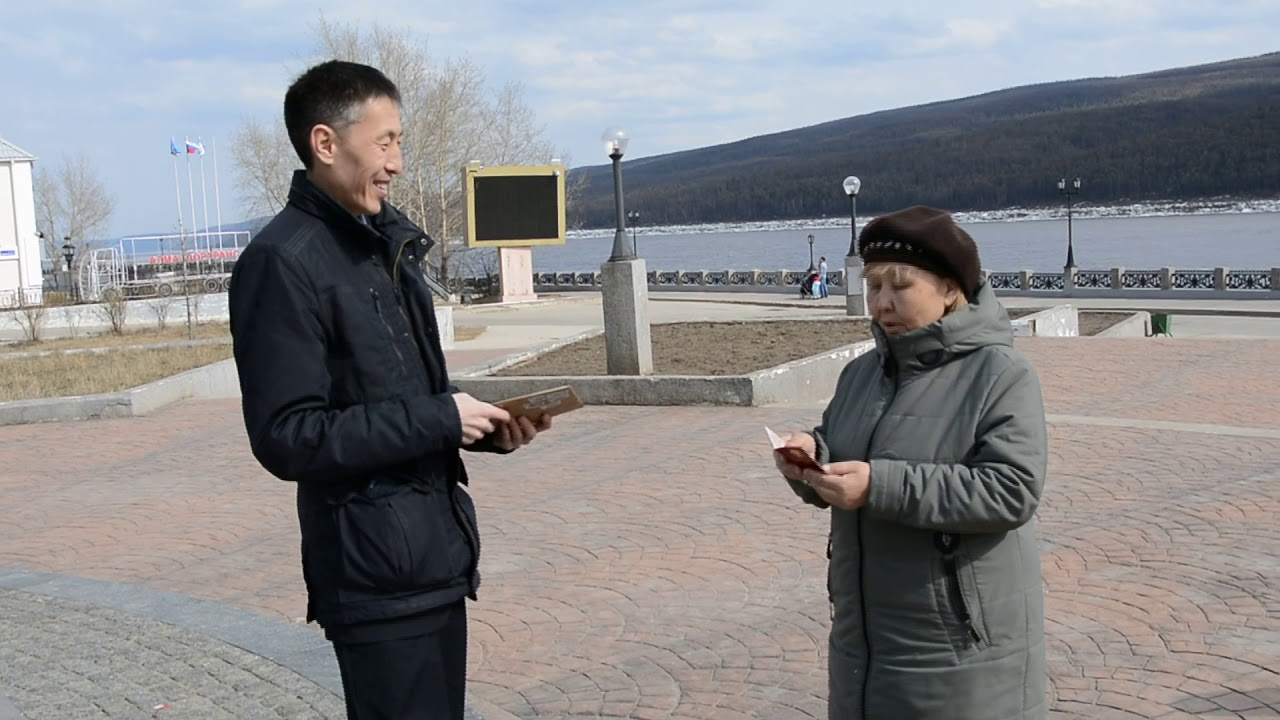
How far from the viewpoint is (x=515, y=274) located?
41.9 m

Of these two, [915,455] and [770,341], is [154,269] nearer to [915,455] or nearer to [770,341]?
[770,341]

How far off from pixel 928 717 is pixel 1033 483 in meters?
0.55

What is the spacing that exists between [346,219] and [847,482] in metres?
1.19

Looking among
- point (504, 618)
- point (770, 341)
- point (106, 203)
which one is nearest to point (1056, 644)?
point (504, 618)

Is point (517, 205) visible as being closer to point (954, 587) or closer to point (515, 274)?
point (515, 274)

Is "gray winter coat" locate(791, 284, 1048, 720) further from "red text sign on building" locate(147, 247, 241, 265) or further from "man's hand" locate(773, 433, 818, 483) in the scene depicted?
"red text sign on building" locate(147, 247, 241, 265)

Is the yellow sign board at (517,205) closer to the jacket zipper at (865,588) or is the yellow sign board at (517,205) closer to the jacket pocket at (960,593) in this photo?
the jacket zipper at (865,588)

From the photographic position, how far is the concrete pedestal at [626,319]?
14594 millimetres

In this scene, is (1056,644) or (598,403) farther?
(598,403)

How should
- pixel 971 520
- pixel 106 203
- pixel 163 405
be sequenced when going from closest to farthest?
pixel 971 520
pixel 163 405
pixel 106 203

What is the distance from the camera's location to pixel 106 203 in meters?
97.8

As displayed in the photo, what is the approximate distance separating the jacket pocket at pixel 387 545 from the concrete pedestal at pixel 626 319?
1163 centimetres

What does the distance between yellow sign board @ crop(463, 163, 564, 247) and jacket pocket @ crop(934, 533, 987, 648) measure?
33769 mm

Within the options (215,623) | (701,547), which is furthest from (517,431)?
(701,547)
